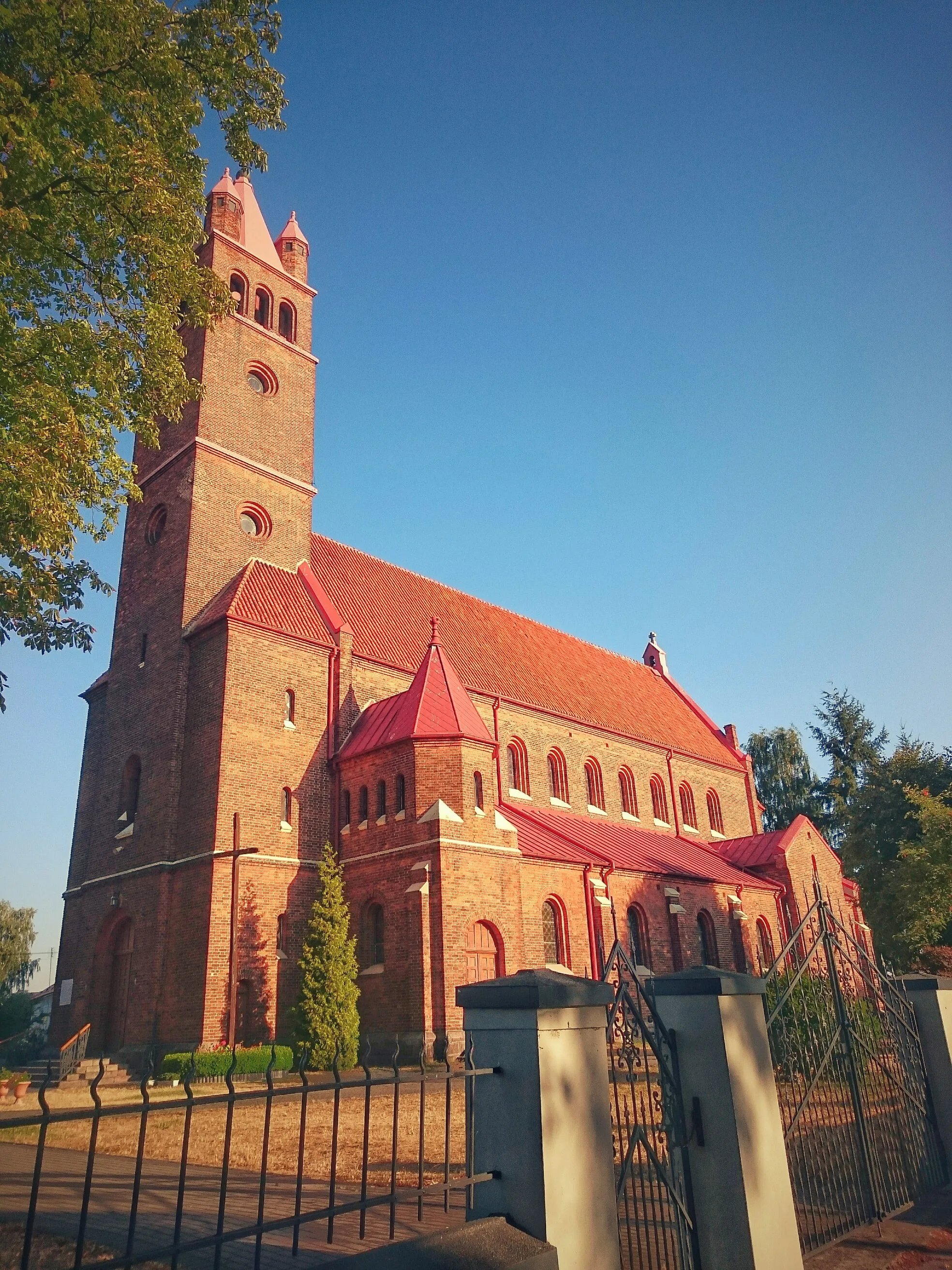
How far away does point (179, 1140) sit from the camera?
35.7 feet

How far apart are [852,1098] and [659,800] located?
2500cm

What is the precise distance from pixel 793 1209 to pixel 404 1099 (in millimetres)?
9383

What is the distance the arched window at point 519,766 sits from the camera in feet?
85.6

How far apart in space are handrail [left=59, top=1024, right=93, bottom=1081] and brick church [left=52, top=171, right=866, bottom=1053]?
303mm

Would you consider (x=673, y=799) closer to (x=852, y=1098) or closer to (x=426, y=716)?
(x=426, y=716)

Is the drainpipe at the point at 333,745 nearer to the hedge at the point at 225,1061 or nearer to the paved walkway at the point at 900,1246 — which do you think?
the hedge at the point at 225,1061

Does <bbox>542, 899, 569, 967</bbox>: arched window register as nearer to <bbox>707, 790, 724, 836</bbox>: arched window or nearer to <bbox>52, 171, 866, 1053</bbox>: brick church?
<bbox>52, 171, 866, 1053</bbox>: brick church

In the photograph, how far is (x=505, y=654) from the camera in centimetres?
2916

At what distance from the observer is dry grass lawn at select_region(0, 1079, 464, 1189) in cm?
856

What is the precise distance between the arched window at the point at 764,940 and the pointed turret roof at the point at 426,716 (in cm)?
1335

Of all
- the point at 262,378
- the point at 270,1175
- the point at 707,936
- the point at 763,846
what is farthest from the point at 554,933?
the point at 262,378

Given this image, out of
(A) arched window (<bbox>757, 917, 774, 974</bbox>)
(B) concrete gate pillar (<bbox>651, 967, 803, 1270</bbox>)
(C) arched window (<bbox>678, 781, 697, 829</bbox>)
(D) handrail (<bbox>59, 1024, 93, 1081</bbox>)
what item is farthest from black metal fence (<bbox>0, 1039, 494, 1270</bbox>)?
(C) arched window (<bbox>678, 781, 697, 829</bbox>)

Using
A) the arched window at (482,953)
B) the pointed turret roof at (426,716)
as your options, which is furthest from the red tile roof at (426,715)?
the arched window at (482,953)

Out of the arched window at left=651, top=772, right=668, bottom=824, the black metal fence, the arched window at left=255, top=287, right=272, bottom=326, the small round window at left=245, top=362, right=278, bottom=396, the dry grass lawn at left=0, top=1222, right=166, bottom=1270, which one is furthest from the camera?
the arched window at left=651, top=772, right=668, bottom=824
